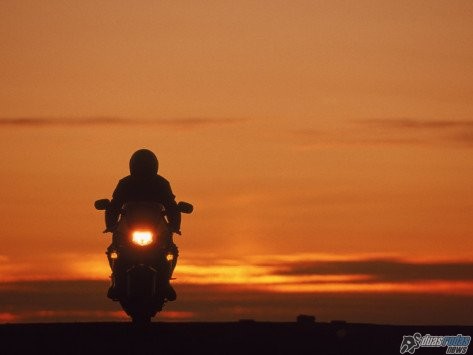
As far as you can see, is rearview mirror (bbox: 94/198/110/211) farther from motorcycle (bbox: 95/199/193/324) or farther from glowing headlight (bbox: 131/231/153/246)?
glowing headlight (bbox: 131/231/153/246)

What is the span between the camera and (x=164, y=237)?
21859 millimetres

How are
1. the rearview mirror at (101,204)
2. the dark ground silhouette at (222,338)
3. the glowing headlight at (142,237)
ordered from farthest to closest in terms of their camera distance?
the rearview mirror at (101,204), the glowing headlight at (142,237), the dark ground silhouette at (222,338)

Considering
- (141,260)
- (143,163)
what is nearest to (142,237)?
(141,260)

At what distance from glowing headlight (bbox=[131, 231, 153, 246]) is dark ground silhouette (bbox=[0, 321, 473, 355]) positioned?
1389mm

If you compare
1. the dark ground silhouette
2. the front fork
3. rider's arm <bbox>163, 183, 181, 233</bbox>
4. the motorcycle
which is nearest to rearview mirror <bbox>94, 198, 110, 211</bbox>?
the motorcycle

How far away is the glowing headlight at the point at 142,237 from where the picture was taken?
849 inches

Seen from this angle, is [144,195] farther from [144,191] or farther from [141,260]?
[141,260]

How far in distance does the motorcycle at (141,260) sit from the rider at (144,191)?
0.19 meters

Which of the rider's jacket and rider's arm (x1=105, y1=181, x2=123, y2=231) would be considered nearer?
the rider's jacket

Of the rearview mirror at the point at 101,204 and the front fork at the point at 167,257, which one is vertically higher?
the rearview mirror at the point at 101,204

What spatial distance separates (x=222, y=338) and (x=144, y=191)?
11.6 feet

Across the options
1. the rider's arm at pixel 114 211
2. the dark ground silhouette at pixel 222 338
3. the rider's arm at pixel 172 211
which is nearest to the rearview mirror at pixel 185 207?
the rider's arm at pixel 172 211

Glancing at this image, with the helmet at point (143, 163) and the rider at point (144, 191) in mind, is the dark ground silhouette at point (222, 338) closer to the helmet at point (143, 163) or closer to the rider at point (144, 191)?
the rider at point (144, 191)

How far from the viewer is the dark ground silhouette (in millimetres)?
18203
